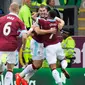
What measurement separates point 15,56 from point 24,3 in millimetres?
4225

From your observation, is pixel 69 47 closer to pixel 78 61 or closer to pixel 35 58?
pixel 78 61

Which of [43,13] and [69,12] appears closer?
[43,13]

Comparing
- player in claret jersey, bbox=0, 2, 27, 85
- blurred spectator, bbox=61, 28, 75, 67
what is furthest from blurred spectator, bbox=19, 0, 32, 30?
player in claret jersey, bbox=0, 2, 27, 85

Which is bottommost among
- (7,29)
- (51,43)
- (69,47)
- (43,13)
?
(69,47)

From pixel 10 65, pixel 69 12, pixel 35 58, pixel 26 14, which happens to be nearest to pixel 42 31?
pixel 35 58

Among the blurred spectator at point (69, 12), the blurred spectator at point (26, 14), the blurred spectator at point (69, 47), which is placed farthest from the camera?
the blurred spectator at point (69, 12)

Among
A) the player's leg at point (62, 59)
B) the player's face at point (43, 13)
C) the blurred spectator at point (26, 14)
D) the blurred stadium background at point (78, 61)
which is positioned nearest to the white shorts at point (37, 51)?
the player's leg at point (62, 59)

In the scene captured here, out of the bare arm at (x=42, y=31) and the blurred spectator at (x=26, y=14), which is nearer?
the bare arm at (x=42, y=31)

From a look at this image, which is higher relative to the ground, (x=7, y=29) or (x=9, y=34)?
(x=7, y=29)

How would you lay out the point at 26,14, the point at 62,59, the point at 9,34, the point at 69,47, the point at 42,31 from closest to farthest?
the point at 42,31 < the point at 9,34 < the point at 62,59 < the point at 69,47 < the point at 26,14

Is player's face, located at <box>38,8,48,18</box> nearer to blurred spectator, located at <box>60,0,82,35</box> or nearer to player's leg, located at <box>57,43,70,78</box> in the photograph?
player's leg, located at <box>57,43,70,78</box>

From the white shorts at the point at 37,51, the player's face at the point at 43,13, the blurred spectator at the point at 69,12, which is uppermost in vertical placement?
the player's face at the point at 43,13

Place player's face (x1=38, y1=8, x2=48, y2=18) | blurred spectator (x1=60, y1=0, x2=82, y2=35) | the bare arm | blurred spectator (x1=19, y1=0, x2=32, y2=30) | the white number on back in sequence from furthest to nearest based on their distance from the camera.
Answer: blurred spectator (x1=60, y1=0, x2=82, y2=35), blurred spectator (x1=19, y1=0, x2=32, y2=30), player's face (x1=38, y1=8, x2=48, y2=18), the white number on back, the bare arm

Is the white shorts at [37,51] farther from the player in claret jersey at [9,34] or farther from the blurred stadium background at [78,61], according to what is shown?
the blurred stadium background at [78,61]
